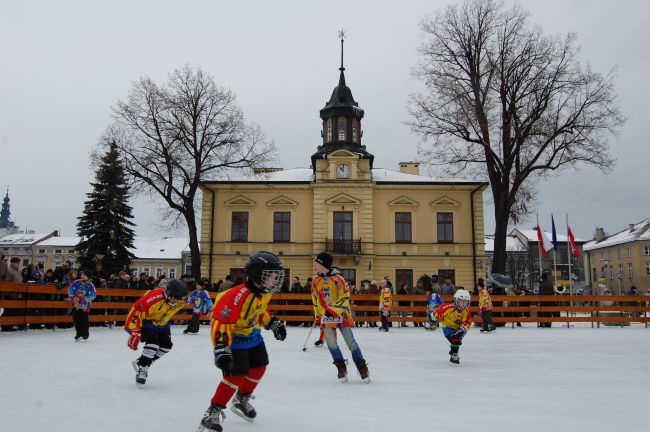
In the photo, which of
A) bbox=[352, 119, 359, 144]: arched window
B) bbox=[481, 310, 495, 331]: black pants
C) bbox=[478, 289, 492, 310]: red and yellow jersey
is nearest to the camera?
bbox=[478, 289, 492, 310]: red and yellow jersey

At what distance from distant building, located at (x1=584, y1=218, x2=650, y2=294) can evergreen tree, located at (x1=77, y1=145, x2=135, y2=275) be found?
55.8m

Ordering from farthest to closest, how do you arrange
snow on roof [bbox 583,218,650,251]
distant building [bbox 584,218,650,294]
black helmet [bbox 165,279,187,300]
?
snow on roof [bbox 583,218,650,251], distant building [bbox 584,218,650,294], black helmet [bbox 165,279,187,300]

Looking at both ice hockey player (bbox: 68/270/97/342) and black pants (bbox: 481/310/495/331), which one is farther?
black pants (bbox: 481/310/495/331)

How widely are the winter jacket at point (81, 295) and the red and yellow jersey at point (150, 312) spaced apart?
614 centimetres

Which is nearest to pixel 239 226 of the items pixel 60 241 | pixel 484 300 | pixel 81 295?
pixel 484 300

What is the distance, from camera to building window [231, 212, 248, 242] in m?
35.0

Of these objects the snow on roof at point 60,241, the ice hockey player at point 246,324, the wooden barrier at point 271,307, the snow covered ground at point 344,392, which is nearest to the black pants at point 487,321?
the wooden barrier at point 271,307

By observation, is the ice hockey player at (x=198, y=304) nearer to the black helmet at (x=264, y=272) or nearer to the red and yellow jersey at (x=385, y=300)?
the red and yellow jersey at (x=385, y=300)

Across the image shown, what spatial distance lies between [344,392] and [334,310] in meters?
1.41

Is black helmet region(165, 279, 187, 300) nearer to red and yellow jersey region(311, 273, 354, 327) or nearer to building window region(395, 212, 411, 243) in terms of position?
red and yellow jersey region(311, 273, 354, 327)

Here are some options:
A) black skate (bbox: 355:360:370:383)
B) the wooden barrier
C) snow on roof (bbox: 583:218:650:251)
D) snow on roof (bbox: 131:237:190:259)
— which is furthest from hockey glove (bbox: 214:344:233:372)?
snow on roof (bbox: 131:237:190:259)

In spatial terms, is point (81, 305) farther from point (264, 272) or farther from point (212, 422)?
point (212, 422)

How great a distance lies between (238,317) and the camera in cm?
461

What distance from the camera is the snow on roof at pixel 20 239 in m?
84.7
